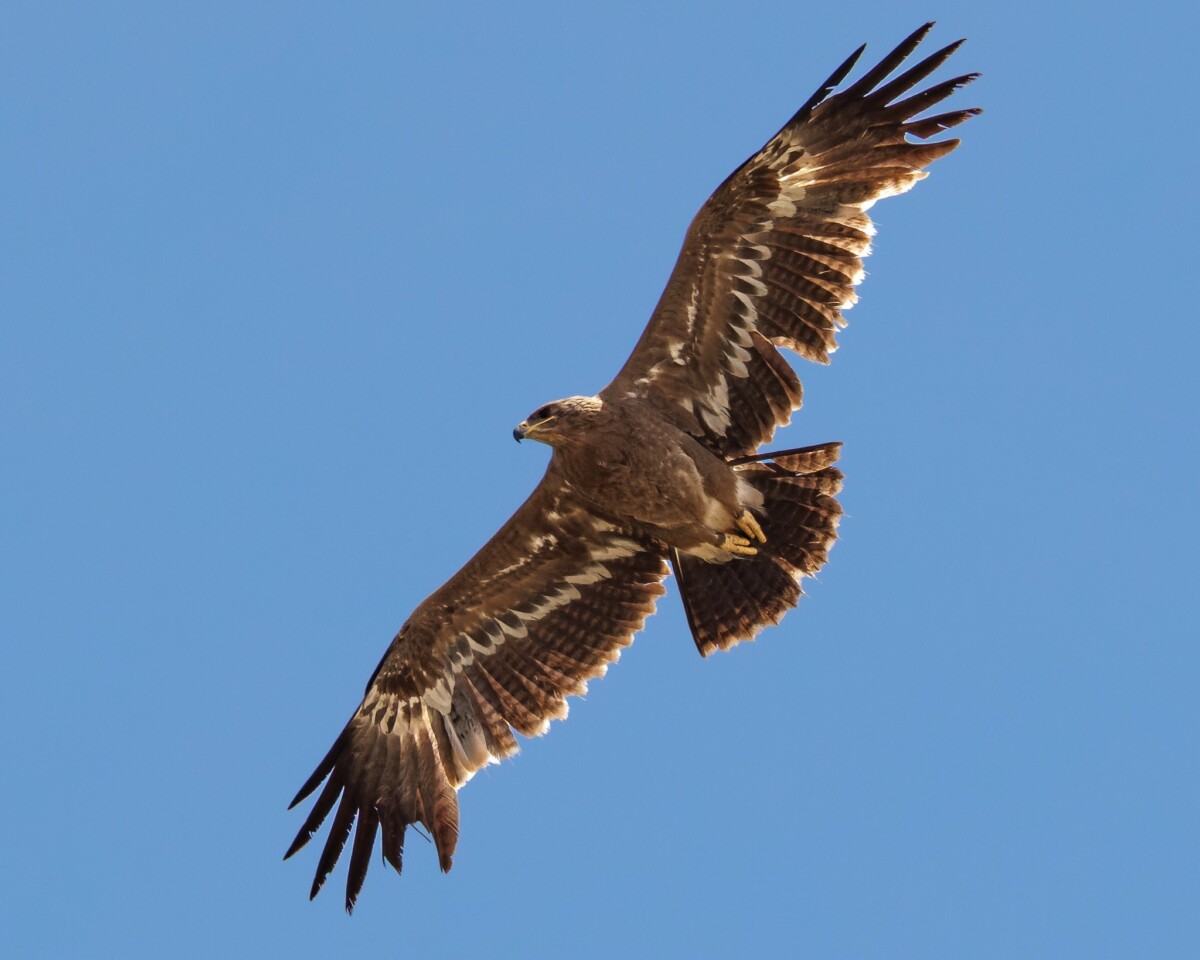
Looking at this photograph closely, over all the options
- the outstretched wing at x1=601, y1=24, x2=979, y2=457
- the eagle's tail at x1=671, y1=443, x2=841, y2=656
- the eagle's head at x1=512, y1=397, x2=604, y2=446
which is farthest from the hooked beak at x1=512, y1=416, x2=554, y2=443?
the eagle's tail at x1=671, y1=443, x2=841, y2=656

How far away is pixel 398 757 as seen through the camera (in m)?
12.0

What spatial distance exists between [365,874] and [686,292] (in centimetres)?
434

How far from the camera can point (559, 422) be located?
36.7ft

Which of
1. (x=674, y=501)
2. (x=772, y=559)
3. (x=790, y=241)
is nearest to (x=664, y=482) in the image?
(x=674, y=501)

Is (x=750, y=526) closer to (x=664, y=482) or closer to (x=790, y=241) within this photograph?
(x=664, y=482)

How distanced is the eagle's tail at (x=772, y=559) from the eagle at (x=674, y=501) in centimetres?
1

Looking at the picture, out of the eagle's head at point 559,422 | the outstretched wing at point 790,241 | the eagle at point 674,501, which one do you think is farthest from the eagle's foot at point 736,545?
the eagle's head at point 559,422

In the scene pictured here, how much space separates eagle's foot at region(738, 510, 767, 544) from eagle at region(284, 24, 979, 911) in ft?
0.06

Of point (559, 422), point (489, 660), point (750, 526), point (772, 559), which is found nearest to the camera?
point (559, 422)

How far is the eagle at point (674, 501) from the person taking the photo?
1123 cm

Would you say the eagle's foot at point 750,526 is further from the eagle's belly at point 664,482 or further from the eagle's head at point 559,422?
the eagle's head at point 559,422

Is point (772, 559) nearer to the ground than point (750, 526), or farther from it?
nearer to the ground

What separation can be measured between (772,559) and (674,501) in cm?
82

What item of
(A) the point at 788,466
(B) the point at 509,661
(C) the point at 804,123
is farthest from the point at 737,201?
(B) the point at 509,661
